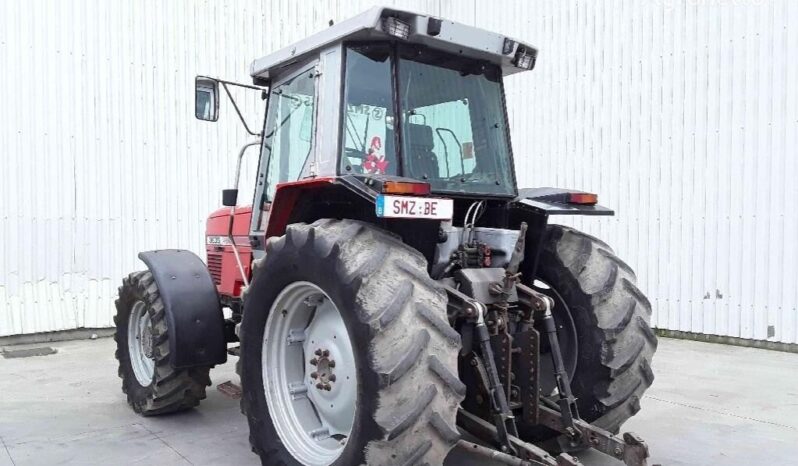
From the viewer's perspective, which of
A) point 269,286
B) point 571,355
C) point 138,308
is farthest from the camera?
point 138,308

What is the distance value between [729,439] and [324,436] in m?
2.92

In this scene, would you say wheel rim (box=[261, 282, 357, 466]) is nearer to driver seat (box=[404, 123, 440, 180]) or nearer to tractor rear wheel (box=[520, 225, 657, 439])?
driver seat (box=[404, 123, 440, 180])

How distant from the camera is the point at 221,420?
16.2ft

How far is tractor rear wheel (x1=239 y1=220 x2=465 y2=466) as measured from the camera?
2.79 meters

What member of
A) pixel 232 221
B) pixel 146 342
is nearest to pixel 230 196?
pixel 232 221

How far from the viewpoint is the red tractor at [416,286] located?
287 centimetres

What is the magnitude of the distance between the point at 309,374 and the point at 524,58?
2383 mm

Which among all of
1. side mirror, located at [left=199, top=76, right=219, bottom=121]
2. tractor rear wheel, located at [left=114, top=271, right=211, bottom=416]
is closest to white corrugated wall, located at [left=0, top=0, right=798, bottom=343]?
tractor rear wheel, located at [left=114, top=271, right=211, bottom=416]

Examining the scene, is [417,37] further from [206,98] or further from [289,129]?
[206,98]

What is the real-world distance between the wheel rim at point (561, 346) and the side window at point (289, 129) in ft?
5.69

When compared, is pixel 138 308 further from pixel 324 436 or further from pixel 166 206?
pixel 166 206

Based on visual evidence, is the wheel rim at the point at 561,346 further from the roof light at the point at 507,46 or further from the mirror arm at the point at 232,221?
the mirror arm at the point at 232,221

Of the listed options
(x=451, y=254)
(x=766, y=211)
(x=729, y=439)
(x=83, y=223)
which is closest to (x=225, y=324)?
(x=451, y=254)

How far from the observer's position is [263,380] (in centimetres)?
364
